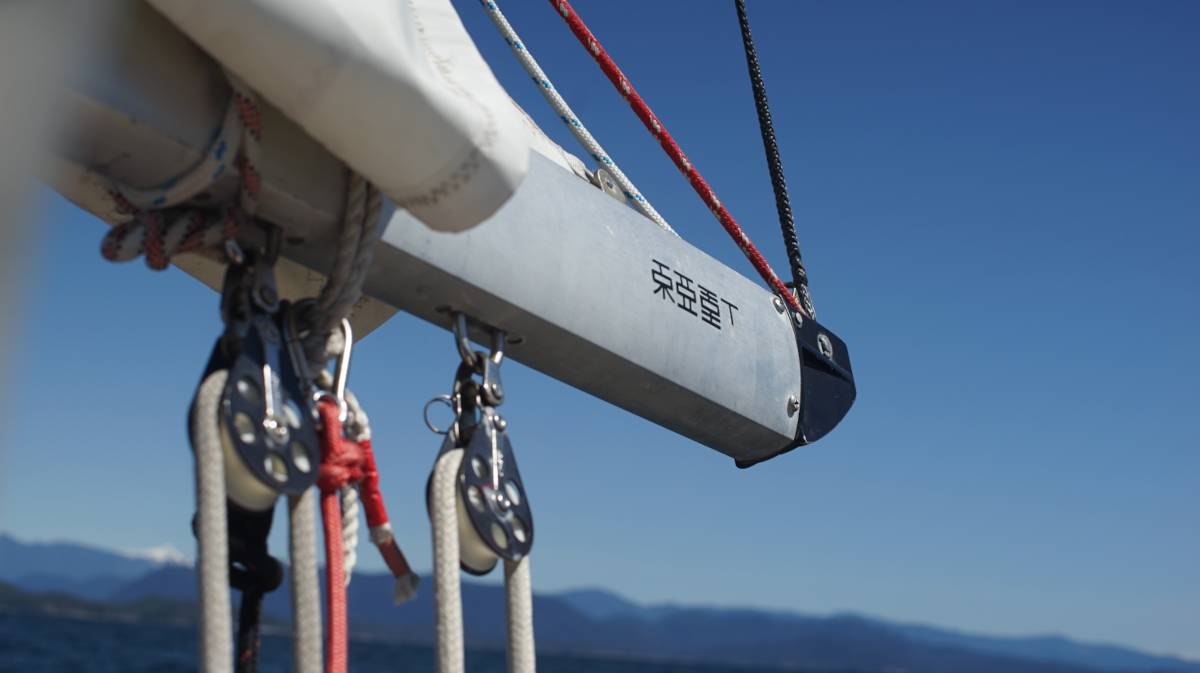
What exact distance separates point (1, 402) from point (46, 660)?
40.2m

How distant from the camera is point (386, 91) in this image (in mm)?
1126

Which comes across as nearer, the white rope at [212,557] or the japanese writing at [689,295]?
the white rope at [212,557]

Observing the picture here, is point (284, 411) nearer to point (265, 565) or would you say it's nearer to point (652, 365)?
point (265, 565)

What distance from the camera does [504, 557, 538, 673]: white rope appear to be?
1481mm

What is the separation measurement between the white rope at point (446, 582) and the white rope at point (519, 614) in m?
0.12

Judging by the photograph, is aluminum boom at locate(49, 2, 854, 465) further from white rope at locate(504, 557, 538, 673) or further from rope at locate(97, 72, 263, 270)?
white rope at locate(504, 557, 538, 673)

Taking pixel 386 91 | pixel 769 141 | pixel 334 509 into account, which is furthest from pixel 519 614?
pixel 769 141

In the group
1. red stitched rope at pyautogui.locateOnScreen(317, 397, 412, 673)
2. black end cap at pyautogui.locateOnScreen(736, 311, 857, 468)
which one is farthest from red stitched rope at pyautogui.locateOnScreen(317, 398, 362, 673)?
black end cap at pyautogui.locateOnScreen(736, 311, 857, 468)

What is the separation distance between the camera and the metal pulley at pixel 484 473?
57.2 inches

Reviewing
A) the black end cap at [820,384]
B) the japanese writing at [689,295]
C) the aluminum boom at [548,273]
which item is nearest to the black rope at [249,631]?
the aluminum boom at [548,273]

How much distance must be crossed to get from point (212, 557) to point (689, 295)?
0.86m

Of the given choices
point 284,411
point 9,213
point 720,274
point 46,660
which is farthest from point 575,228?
point 46,660

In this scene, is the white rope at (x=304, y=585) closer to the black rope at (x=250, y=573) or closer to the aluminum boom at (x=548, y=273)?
the black rope at (x=250, y=573)

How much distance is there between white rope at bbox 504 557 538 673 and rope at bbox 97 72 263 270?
48 centimetres
